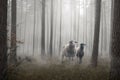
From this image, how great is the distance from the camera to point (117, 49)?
7.73m

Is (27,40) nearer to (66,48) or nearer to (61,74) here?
(66,48)

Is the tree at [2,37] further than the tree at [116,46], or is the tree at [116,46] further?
the tree at [116,46]

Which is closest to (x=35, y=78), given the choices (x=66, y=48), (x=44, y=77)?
(x=44, y=77)

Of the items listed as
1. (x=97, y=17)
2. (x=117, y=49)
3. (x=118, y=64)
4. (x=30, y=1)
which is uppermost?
(x=30, y=1)

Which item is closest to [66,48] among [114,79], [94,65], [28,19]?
[94,65]

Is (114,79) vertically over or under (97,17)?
under

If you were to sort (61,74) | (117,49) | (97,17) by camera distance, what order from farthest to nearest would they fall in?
(97,17)
(61,74)
(117,49)

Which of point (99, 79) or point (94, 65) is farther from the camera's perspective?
point (94, 65)

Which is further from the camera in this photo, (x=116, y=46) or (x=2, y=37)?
(x=116, y=46)

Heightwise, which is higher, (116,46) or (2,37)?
(2,37)

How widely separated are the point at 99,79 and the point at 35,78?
2901 mm

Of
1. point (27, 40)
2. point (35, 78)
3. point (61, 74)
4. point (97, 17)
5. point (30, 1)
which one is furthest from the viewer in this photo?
point (27, 40)

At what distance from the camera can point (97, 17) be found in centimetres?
1296

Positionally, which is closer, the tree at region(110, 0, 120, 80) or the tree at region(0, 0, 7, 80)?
the tree at region(0, 0, 7, 80)
